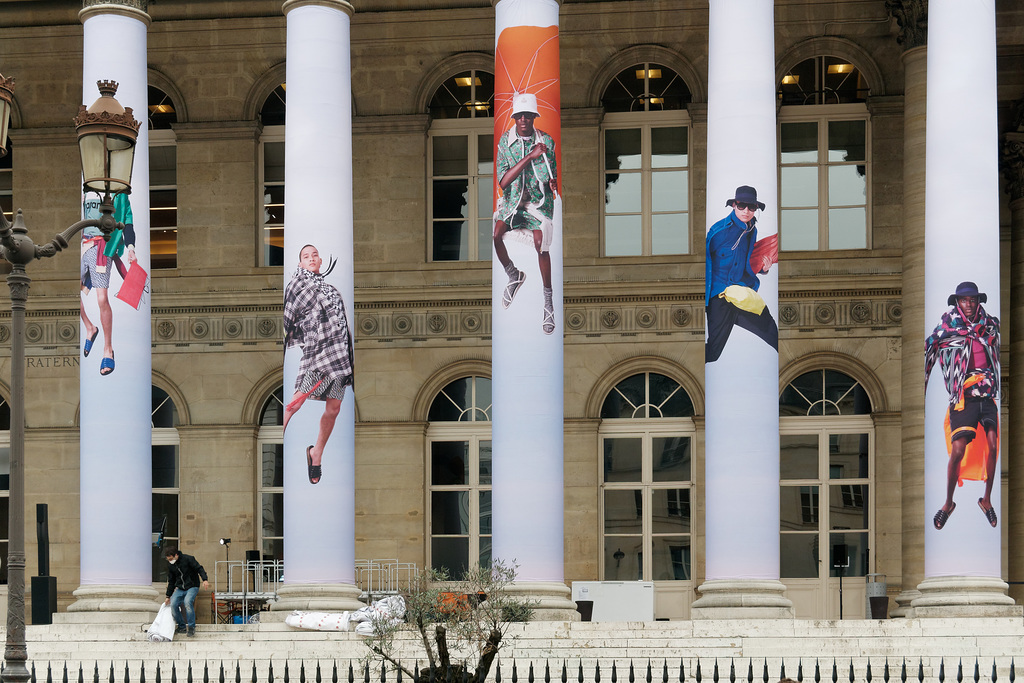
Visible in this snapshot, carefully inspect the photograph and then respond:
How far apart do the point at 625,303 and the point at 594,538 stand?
12.4ft

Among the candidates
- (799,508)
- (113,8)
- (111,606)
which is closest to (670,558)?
(799,508)

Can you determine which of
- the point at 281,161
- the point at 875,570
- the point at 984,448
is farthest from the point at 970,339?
the point at 281,161

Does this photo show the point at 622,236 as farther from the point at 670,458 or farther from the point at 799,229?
the point at 670,458

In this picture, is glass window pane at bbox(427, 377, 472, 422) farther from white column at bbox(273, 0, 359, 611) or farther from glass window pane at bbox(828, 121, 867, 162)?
glass window pane at bbox(828, 121, 867, 162)

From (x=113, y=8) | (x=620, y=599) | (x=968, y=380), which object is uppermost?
(x=113, y=8)

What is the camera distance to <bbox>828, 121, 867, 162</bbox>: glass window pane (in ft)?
88.0

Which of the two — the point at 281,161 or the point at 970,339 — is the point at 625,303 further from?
the point at 970,339

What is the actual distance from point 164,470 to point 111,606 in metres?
7.35

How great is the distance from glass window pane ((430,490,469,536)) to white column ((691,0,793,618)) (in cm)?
790

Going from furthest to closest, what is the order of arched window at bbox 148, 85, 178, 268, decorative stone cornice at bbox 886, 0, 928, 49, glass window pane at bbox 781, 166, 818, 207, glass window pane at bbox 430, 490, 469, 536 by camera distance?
arched window at bbox 148, 85, 178, 268
glass window pane at bbox 781, 166, 818, 207
glass window pane at bbox 430, 490, 469, 536
decorative stone cornice at bbox 886, 0, 928, 49

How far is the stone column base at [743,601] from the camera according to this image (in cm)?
1870

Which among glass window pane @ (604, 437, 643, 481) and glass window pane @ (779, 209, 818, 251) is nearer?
glass window pane @ (604, 437, 643, 481)

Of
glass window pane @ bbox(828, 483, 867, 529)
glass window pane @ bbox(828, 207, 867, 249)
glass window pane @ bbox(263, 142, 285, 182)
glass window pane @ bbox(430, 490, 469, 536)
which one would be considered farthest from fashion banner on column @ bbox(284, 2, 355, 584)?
glass window pane @ bbox(828, 207, 867, 249)

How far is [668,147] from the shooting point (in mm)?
27078
